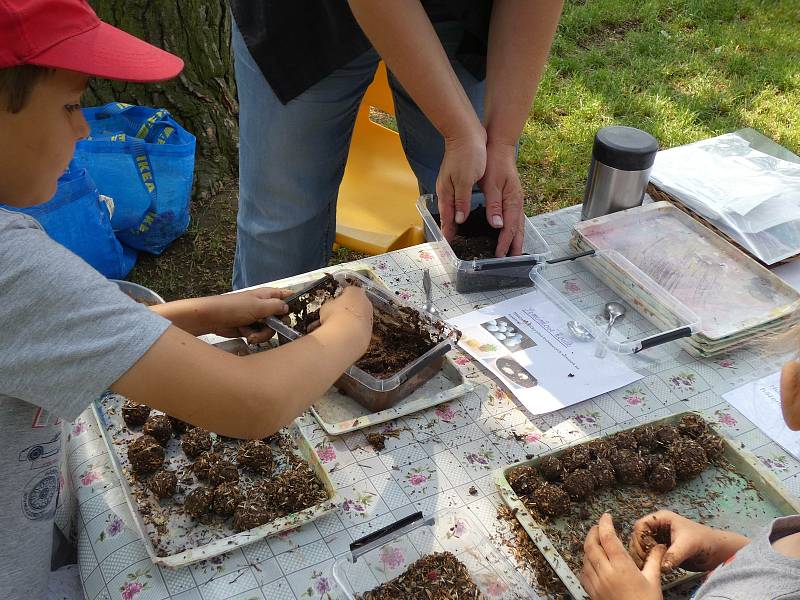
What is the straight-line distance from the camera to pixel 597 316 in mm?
1782

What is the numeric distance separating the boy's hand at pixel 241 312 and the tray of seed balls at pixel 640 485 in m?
0.58

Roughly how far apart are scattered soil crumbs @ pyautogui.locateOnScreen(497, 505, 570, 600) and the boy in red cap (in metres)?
0.40

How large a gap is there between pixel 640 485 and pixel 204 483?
80cm

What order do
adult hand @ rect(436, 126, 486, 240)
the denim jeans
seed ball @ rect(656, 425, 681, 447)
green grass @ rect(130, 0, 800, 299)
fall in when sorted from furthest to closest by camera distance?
green grass @ rect(130, 0, 800, 299)
the denim jeans
adult hand @ rect(436, 126, 486, 240)
seed ball @ rect(656, 425, 681, 447)

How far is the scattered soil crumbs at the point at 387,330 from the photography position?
151 centimetres

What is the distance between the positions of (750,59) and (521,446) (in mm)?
4240

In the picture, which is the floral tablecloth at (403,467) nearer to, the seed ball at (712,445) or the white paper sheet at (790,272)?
the seed ball at (712,445)

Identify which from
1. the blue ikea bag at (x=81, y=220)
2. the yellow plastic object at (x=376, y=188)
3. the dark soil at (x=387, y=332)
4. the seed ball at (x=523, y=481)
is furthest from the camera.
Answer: the yellow plastic object at (x=376, y=188)

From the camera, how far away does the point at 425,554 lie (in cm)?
116

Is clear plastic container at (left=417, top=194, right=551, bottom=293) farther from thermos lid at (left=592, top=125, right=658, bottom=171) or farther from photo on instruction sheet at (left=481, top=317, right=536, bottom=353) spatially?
thermos lid at (left=592, top=125, right=658, bottom=171)

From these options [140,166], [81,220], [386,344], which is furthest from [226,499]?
[140,166]

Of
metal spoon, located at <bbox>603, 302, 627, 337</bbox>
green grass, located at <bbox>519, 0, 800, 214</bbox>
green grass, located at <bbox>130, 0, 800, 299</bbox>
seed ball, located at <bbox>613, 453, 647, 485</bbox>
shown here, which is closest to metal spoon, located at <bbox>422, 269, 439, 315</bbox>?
metal spoon, located at <bbox>603, 302, 627, 337</bbox>

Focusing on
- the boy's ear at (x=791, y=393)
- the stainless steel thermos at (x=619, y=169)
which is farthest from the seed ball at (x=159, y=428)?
the stainless steel thermos at (x=619, y=169)

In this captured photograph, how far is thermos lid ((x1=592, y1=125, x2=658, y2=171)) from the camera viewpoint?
1.93 m
